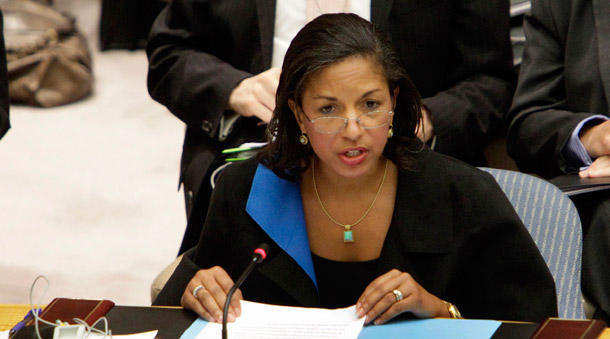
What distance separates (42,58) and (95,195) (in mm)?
1430

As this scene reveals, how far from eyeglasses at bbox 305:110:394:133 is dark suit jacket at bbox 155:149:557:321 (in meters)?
0.19

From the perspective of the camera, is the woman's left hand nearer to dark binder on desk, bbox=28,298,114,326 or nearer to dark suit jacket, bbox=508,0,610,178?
dark binder on desk, bbox=28,298,114,326

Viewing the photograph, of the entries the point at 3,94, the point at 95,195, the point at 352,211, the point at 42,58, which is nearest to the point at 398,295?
the point at 352,211

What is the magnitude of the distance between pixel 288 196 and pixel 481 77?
38.2 inches

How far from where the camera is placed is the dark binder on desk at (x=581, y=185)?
238cm

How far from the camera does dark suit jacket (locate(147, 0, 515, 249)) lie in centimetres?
285

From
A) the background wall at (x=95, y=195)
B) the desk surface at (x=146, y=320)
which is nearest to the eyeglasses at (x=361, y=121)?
the desk surface at (x=146, y=320)

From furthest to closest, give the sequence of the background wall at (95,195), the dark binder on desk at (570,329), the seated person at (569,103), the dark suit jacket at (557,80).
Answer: the background wall at (95,195)
the dark suit jacket at (557,80)
the seated person at (569,103)
the dark binder on desk at (570,329)

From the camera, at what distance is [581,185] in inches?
94.4

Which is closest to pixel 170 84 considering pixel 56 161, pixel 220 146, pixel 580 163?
pixel 220 146

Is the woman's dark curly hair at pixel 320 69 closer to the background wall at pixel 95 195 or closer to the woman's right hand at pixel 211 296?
the woman's right hand at pixel 211 296

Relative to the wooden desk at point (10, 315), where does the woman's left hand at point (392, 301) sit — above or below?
above

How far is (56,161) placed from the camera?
5.50 meters

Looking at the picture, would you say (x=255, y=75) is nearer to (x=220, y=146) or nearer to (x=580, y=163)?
(x=220, y=146)
